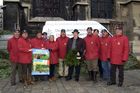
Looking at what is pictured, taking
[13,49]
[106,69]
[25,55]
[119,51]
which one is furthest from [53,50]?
[119,51]

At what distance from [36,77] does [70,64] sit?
4.13 ft

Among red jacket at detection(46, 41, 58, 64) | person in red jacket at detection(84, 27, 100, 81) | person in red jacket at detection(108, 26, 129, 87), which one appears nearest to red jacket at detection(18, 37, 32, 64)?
red jacket at detection(46, 41, 58, 64)

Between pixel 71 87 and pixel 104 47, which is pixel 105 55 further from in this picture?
pixel 71 87

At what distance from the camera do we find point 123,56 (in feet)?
37.2

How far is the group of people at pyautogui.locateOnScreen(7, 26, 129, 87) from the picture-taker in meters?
11.5

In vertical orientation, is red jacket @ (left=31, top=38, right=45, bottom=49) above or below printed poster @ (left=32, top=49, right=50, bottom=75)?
above

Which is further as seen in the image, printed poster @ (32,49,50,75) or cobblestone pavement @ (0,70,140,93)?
printed poster @ (32,49,50,75)

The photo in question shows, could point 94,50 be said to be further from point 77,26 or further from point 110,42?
point 77,26

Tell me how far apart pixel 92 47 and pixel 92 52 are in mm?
165

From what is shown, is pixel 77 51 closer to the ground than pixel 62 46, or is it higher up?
closer to the ground

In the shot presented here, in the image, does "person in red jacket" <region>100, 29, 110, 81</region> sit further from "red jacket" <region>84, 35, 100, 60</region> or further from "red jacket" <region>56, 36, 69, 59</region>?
"red jacket" <region>56, 36, 69, 59</region>

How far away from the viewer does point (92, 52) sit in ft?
40.5

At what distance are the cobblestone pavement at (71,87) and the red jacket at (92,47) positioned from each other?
84 centimetres

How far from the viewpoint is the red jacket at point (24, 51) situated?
38.1 feet
